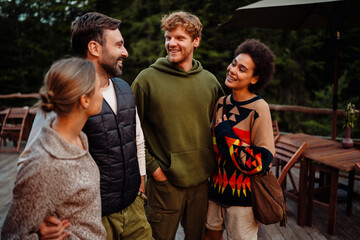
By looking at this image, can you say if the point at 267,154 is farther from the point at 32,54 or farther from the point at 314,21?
the point at 32,54

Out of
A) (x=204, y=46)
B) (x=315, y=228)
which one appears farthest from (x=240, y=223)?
(x=204, y=46)

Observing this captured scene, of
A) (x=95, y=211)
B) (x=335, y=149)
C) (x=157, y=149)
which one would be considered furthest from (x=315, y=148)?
(x=95, y=211)

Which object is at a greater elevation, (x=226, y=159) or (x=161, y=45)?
Result: (x=161, y=45)

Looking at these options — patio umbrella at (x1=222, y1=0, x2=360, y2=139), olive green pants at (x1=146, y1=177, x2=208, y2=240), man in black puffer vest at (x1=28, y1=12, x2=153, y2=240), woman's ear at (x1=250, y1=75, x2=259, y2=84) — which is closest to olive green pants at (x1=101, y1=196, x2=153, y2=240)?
man in black puffer vest at (x1=28, y1=12, x2=153, y2=240)

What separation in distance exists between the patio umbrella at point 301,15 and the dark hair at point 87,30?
2.35m

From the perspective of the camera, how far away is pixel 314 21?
443 cm

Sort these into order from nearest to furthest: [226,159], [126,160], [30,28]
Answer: [126,160]
[226,159]
[30,28]

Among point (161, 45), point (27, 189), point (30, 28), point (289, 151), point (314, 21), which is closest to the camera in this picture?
point (27, 189)

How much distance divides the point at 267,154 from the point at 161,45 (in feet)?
26.7

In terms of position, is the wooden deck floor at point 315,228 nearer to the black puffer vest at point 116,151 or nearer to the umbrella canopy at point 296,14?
the black puffer vest at point 116,151

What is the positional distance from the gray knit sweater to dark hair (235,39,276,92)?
1180 millimetres

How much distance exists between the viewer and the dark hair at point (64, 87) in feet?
3.52

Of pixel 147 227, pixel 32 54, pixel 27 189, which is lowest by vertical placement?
pixel 147 227

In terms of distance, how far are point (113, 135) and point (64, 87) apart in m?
0.46
